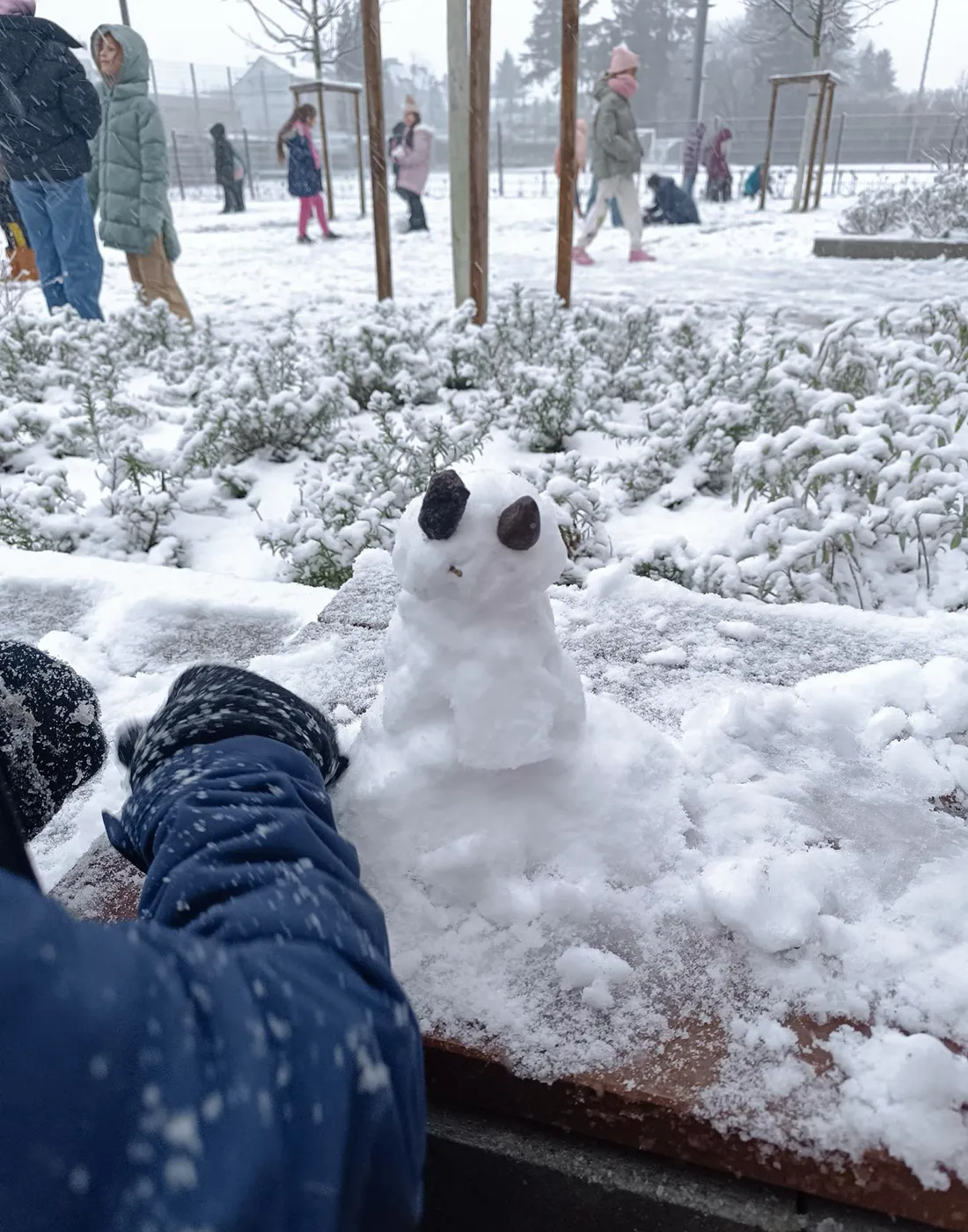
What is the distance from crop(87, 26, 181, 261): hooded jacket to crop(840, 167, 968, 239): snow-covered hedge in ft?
25.0

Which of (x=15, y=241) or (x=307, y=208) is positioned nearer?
(x=15, y=241)

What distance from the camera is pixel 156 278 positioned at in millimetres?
6070

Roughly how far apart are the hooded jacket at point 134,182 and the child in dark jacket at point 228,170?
7.75 m

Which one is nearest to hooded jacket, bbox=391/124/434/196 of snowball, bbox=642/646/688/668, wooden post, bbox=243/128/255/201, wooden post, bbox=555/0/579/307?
wooden post, bbox=555/0/579/307

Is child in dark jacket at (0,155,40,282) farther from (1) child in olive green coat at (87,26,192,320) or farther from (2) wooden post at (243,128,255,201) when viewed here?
(2) wooden post at (243,128,255,201)

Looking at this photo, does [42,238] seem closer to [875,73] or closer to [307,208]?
[307,208]

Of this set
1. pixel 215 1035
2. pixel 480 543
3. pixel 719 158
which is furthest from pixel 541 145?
pixel 215 1035

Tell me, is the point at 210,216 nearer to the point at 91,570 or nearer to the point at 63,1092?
the point at 91,570

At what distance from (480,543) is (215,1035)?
66 centimetres

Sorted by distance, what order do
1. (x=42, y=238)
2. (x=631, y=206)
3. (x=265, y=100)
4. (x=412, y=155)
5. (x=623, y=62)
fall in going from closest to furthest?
(x=42, y=238)
(x=623, y=62)
(x=631, y=206)
(x=265, y=100)
(x=412, y=155)

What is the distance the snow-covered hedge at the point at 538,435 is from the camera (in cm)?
274

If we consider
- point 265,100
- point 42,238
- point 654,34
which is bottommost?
point 42,238

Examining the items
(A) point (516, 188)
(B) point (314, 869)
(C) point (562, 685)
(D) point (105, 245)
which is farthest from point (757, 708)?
(A) point (516, 188)

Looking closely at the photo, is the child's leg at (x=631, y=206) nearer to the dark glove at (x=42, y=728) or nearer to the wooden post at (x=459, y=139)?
the wooden post at (x=459, y=139)
